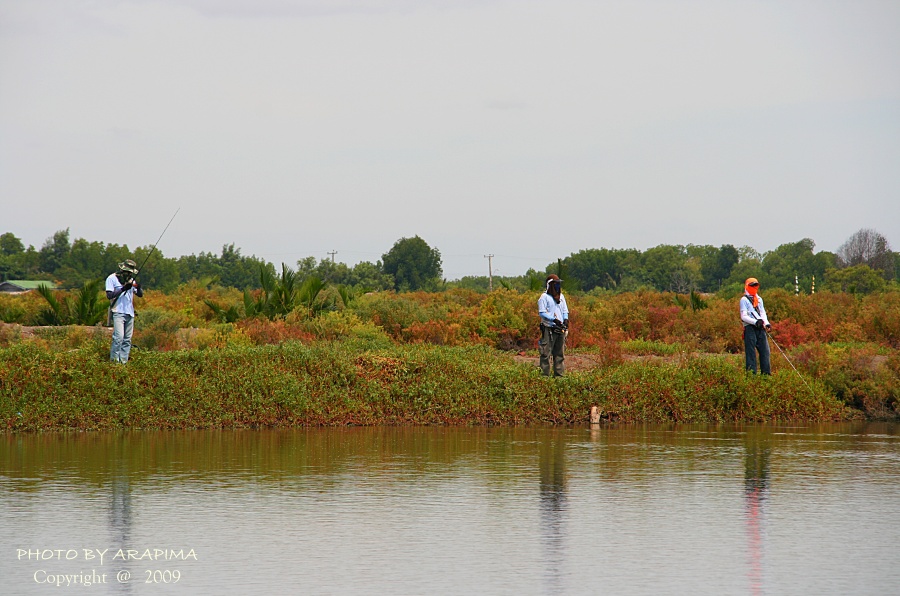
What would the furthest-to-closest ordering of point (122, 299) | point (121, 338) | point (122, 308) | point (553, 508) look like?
1. point (122, 299)
2. point (122, 308)
3. point (121, 338)
4. point (553, 508)

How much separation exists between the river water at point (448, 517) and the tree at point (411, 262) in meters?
89.1

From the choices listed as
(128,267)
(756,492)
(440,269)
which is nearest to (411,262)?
(440,269)

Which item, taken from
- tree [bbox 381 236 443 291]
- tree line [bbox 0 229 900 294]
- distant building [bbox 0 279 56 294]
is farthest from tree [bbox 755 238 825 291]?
distant building [bbox 0 279 56 294]

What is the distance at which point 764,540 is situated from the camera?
795cm

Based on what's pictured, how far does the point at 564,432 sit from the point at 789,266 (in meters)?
102

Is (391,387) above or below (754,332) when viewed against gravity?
below

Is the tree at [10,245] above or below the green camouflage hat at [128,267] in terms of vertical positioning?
above

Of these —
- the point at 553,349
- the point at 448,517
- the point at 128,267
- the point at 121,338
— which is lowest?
the point at 448,517

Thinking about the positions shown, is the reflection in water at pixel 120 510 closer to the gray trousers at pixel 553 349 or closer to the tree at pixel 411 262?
the gray trousers at pixel 553 349

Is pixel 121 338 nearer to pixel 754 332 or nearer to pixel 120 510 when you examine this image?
pixel 120 510

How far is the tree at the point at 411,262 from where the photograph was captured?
103312mm

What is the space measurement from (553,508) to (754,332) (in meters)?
10.2

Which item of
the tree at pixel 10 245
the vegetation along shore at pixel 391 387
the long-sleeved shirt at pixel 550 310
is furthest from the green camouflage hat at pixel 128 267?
the tree at pixel 10 245

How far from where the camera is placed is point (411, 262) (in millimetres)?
104562
